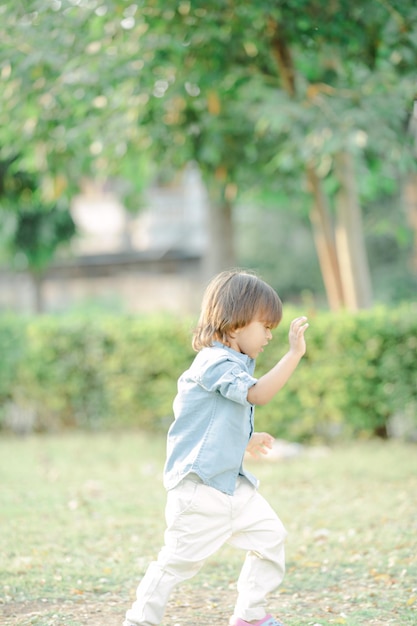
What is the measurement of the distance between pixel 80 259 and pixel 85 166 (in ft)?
56.2

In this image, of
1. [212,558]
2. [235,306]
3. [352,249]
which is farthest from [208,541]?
[352,249]

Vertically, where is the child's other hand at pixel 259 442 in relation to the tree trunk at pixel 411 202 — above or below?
below

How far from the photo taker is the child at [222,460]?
3.59m

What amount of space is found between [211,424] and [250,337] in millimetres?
383

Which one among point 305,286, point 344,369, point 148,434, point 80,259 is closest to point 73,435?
point 148,434

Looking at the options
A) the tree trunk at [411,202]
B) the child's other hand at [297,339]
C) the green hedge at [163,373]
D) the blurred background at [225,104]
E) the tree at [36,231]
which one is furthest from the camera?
the tree at [36,231]

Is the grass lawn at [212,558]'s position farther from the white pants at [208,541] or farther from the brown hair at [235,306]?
the brown hair at [235,306]

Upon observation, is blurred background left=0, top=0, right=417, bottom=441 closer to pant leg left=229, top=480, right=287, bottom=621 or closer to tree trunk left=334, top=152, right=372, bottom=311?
tree trunk left=334, top=152, right=372, bottom=311

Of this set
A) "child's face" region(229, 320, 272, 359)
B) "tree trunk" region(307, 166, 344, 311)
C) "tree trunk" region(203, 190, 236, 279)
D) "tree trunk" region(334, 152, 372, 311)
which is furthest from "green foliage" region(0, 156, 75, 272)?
"child's face" region(229, 320, 272, 359)

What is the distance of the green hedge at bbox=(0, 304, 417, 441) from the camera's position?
30.6 ft

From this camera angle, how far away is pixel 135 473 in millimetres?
8617

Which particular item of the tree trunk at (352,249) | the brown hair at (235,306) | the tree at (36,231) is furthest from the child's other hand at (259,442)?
the tree at (36,231)

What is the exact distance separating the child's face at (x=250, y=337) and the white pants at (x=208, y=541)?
545 millimetres

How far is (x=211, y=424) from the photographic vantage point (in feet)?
11.9
